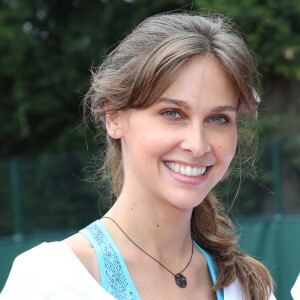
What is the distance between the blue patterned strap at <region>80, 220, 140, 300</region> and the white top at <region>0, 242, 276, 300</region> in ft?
0.18

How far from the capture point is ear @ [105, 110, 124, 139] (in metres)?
2.52

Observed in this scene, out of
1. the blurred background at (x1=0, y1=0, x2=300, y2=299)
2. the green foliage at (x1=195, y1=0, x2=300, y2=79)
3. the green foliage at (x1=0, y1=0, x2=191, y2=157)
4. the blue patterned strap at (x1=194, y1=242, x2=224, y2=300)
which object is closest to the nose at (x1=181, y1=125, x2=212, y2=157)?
the blue patterned strap at (x1=194, y1=242, x2=224, y2=300)

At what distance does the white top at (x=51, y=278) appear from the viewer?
7.23 feet

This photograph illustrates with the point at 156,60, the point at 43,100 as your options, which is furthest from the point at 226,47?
the point at 43,100

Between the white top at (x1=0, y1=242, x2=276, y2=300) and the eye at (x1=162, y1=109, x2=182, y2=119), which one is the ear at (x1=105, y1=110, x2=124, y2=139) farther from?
the white top at (x1=0, y1=242, x2=276, y2=300)

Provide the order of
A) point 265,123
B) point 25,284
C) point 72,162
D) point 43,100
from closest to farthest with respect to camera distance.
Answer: point 25,284 → point 72,162 → point 265,123 → point 43,100

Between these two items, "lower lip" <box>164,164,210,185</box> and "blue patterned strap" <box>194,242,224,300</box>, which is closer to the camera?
"lower lip" <box>164,164,210,185</box>

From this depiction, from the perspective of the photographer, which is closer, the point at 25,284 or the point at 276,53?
the point at 25,284

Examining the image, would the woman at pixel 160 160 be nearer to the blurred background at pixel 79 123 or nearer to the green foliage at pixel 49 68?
the blurred background at pixel 79 123

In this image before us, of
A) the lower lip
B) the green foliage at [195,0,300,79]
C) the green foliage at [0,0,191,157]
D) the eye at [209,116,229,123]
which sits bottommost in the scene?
the green foliage at [0,0,191,157]

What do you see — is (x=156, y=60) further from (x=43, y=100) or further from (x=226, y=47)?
(x=43, y=100)

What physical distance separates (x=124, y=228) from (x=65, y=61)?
10055 mm

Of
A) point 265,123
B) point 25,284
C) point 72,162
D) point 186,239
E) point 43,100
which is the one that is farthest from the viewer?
point 43,100

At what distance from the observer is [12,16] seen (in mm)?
12352
